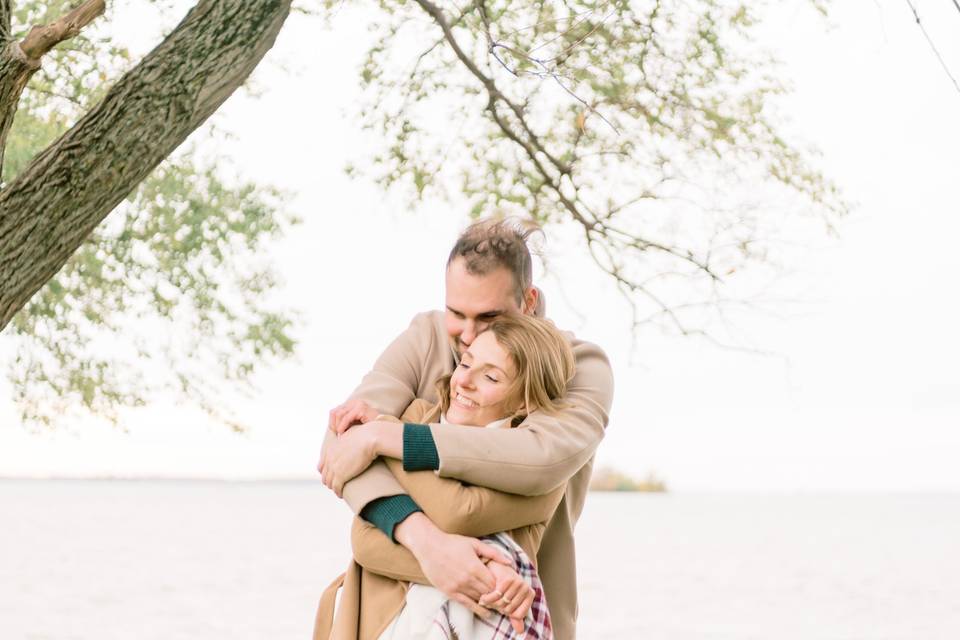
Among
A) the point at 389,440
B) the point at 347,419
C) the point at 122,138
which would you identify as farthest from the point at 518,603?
the point at 122,138

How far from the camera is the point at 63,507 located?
1745 inches

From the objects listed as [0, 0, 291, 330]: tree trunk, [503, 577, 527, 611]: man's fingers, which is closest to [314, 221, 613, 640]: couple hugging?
[503, 577, 527, 611]: man's fingers

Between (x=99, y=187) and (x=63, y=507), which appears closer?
(x=99, y=187)

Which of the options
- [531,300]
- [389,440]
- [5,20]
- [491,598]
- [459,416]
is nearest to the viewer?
[491,598]

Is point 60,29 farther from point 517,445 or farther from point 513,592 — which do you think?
point 513,592

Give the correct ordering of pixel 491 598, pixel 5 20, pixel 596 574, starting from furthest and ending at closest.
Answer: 1. pixel 596 574
2. pixel 5 20
3. pixel 491 598

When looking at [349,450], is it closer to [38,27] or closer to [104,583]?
[38,27]

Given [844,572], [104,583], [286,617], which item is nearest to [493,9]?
[286,617]

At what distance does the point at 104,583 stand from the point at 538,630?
2095 cm

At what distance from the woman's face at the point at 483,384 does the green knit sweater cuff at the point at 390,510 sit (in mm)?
209

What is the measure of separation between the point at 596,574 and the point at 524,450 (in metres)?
21.6

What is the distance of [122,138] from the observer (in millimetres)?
3625

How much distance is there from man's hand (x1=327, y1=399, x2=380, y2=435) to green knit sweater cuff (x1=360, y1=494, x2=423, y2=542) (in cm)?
19

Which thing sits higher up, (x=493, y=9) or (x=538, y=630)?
(x=493, y=9)
